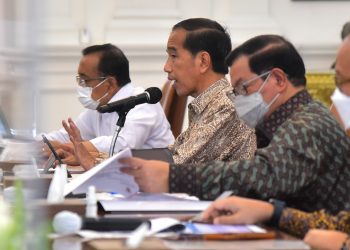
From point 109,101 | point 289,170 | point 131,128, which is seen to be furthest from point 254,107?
point 109,101

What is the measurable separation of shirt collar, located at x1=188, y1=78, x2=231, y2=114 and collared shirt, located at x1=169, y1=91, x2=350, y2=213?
1.10 meters

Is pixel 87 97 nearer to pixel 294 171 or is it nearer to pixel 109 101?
pixel 109 101

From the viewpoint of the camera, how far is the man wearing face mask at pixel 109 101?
420cm

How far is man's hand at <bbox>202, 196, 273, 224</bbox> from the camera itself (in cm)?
188

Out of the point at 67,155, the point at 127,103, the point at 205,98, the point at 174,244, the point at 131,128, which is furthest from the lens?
the point at 131,128

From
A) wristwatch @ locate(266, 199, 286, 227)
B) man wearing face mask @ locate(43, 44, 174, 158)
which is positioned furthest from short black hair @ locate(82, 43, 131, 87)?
wristwatch @ locate(266, 199, 286, 227)

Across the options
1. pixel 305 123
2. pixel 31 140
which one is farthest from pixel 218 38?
pixel 31 140

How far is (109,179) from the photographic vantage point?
83.4 inches

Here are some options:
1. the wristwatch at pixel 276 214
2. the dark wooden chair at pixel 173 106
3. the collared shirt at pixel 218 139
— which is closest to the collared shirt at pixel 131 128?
the dark wooden chair at pixel 173 106

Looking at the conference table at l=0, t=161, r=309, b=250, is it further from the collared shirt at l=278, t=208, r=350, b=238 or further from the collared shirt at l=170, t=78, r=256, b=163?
the collared shirt at l=170, t=78, r=256, b=163

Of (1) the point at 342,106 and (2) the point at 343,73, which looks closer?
(2) the point at 343,73

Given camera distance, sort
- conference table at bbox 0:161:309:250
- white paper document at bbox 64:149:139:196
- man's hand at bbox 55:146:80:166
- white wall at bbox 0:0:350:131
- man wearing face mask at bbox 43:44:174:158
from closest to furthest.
Answer: conference table at bbox 0:161:309:250
white paper document at bbox 64:149:139:196
man's hand at bbox 55:146:80:166
man wearing face mask at bbox 43:44:174:158
white wall at bbox 0:0:350:131

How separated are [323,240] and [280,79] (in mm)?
762

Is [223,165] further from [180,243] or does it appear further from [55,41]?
[55,41]
